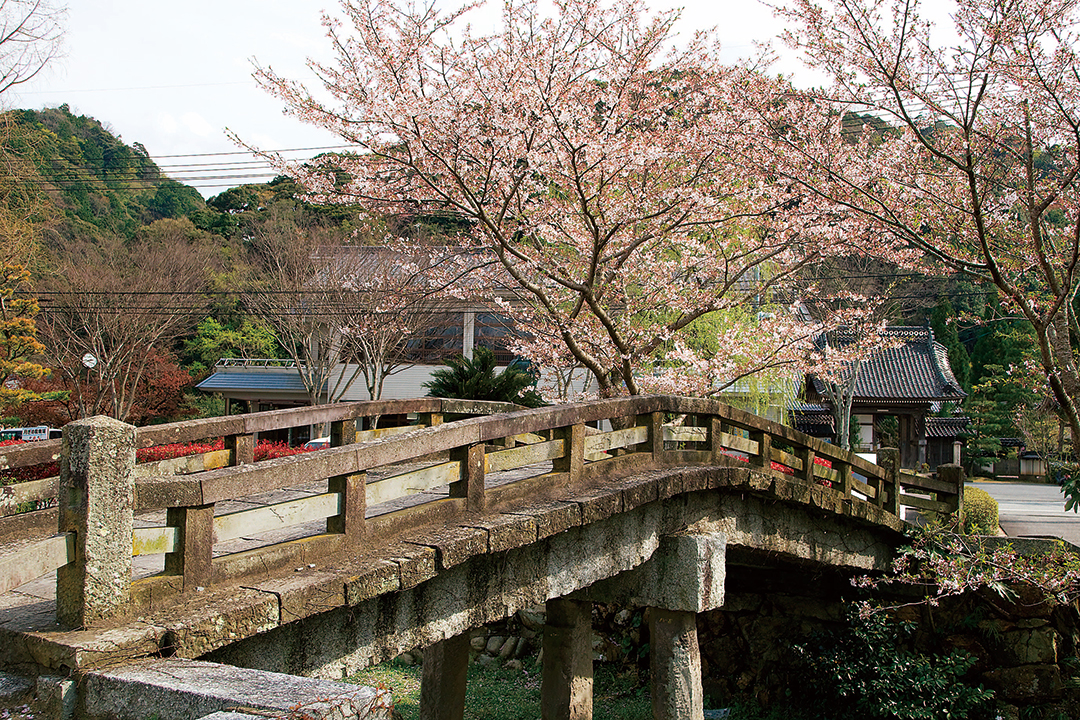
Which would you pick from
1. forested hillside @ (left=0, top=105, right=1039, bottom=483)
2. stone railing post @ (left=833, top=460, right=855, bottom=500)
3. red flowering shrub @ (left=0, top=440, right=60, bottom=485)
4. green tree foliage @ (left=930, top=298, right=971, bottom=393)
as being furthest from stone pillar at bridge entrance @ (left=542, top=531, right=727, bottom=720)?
green tree foliage @ (left=930, top=298, right=971, bottom=393)

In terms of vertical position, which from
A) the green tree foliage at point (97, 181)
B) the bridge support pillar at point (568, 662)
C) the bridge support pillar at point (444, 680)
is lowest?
the bridge support pillar at point (444, 680)

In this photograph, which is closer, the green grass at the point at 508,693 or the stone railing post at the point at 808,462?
the stone railing post at the point at 808,462

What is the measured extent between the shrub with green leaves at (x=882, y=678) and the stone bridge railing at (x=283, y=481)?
2.95 meters

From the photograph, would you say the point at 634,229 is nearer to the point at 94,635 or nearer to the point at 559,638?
the point at 559,638

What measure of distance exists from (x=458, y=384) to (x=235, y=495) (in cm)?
1045

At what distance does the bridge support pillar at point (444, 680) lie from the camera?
28.3ft

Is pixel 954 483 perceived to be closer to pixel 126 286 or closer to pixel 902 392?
pixel 902 392

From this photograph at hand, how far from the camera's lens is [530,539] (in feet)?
18.2

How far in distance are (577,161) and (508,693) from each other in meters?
7.53

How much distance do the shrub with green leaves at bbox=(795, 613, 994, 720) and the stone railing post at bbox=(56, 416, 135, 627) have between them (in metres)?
9.01

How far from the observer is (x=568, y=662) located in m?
7.74

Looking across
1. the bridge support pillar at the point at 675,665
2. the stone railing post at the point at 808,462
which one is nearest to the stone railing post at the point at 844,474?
the stone railing post at the point at 808,462

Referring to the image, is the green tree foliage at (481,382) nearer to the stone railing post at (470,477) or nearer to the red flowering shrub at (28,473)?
the red flowering shrub at (28,473)

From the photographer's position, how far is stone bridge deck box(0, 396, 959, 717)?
141 inches
